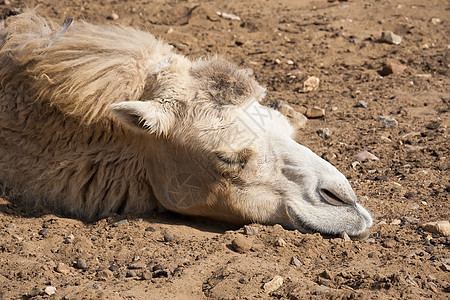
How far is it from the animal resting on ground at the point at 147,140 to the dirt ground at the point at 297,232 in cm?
20

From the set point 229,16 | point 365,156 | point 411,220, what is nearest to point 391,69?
point 365,156

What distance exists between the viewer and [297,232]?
15.6 feet

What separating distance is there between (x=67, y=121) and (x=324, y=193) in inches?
83.1

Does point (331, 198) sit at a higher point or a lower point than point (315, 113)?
higher

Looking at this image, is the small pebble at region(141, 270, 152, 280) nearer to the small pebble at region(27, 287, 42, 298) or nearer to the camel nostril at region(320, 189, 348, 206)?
the small pebble at region(27, 287, 42, 298)

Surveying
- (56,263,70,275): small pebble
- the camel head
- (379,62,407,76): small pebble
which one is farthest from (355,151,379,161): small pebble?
(56,263,70,275): small pebble

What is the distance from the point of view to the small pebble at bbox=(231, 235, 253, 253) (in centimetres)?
454

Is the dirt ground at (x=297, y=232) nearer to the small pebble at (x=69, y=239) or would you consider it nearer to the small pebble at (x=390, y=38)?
the small pebble at (x=69, y=239)

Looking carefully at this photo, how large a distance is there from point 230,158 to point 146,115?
0.69 metres

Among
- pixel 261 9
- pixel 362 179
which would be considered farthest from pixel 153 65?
pixel 261 9

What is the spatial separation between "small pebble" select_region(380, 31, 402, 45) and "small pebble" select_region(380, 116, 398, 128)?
2.56 m

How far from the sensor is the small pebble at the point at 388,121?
286 inches

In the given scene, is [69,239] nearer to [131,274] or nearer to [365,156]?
[131,274]

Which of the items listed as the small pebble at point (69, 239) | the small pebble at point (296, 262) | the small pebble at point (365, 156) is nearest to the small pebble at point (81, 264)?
the small pebble at point (69, 239)
